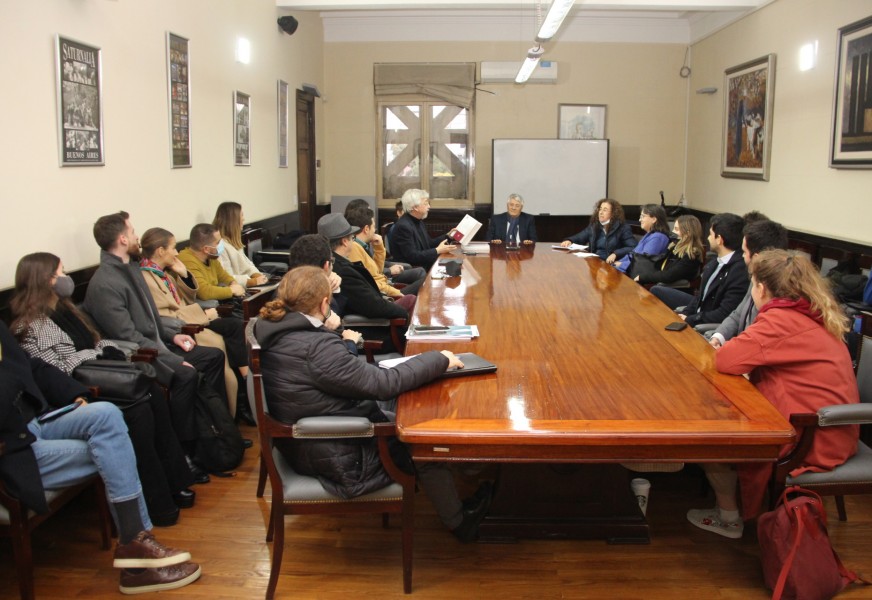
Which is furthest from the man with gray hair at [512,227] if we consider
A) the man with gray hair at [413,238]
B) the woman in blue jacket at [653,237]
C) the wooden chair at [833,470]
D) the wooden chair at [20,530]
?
the wooden chair at [20,530]

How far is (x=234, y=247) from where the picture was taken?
5895 millimetres

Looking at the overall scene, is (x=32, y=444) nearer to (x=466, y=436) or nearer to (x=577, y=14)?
(x=466, y=436)

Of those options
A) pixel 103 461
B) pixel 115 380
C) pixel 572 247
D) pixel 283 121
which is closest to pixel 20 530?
pixel 103 461

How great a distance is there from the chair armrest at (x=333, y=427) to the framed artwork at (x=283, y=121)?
6.08m

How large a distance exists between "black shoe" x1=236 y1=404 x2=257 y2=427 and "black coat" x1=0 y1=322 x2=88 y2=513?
1.54m

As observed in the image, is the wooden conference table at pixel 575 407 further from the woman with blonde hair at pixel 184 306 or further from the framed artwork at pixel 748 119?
the framed artwork at pixel 748 119

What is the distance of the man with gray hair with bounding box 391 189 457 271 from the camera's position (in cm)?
677

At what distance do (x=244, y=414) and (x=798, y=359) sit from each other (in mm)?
2980

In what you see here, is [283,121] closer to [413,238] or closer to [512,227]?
[413,238]

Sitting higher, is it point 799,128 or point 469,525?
point 799,128

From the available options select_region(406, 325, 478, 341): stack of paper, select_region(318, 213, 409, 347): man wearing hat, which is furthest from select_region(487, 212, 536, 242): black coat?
select_region(406, 325, 478, 341): stack of paper

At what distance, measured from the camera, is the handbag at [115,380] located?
3.08 metres

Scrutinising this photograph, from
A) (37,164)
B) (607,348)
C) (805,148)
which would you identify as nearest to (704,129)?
(805,148)

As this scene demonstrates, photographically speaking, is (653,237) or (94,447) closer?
(94,447)
